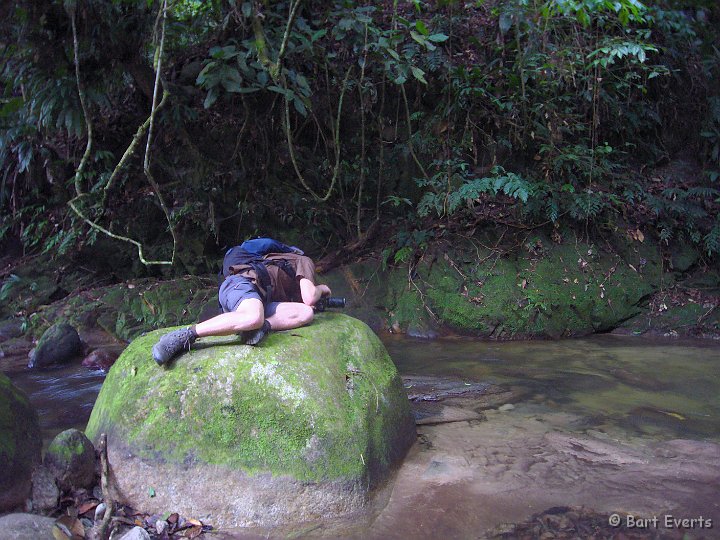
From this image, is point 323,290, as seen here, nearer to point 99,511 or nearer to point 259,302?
point 259,302

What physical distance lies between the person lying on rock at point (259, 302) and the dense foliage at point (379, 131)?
394 centimetres

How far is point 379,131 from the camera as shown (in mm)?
9570

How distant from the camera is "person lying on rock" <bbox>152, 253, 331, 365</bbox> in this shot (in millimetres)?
3580

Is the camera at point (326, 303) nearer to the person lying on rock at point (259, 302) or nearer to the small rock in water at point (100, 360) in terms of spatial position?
Result: the person lying on rock at point (259, 302)

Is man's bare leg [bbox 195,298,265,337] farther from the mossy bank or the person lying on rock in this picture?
the mossy bank

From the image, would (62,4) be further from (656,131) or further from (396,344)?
(656,131)

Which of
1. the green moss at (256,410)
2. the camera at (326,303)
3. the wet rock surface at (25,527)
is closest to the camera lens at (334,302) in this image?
the camera at (326,303)

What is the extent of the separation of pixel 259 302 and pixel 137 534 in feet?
4.94

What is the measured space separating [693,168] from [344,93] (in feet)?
19.3

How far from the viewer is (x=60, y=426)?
4.85 m

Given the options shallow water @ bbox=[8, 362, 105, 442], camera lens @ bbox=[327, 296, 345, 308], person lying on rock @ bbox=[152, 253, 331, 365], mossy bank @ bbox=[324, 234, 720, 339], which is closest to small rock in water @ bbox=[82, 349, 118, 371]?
shallow water @ bbox=[8, 362, 105, 442]

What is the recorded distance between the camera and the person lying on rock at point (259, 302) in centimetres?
358

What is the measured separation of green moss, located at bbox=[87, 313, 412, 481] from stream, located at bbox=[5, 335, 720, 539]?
12.8 inches

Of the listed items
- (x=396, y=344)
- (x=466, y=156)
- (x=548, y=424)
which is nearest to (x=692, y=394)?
(x=548, y=424)
